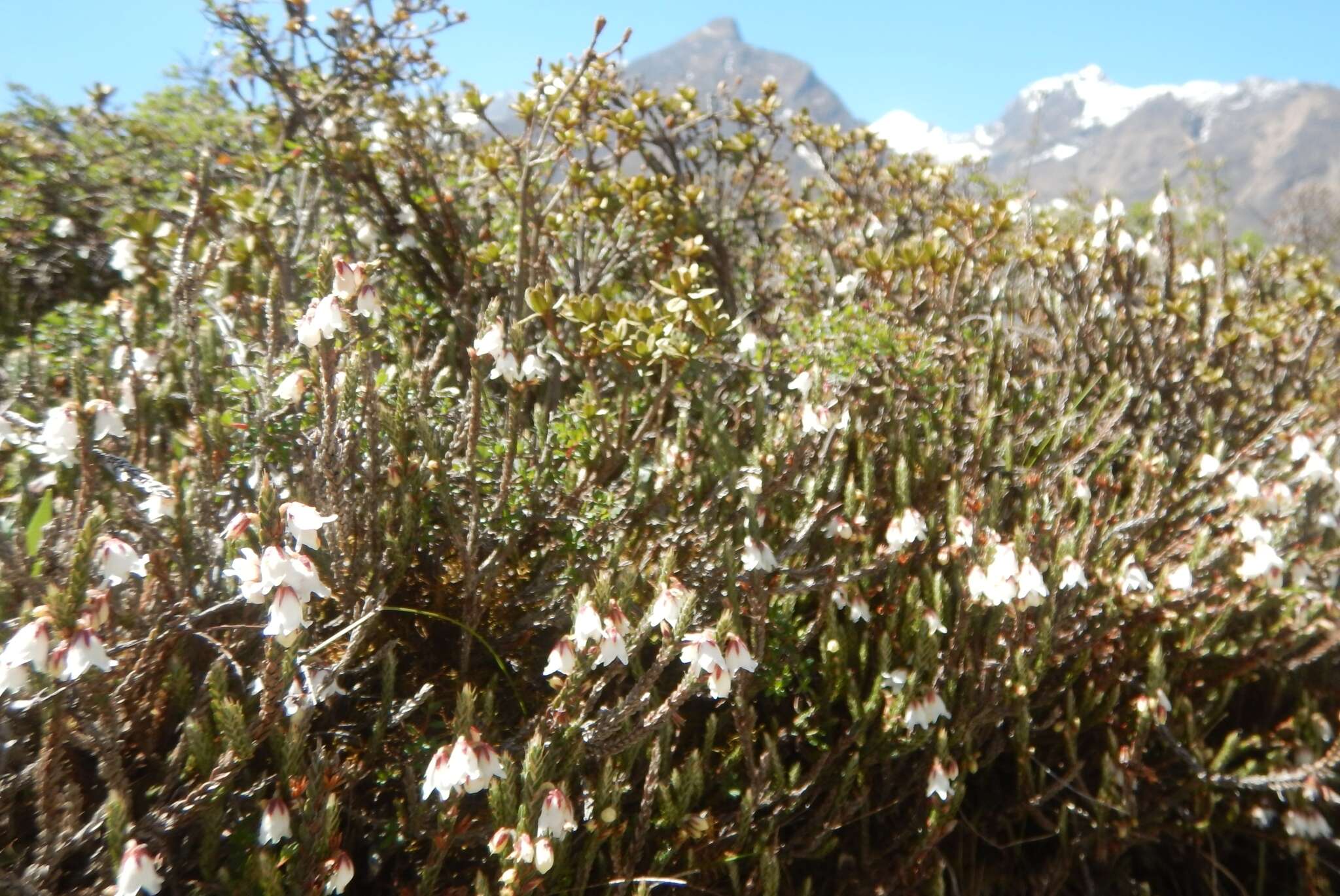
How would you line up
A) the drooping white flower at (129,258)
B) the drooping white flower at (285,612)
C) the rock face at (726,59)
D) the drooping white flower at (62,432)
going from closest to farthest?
the drooping white flower at (285,612) < the drooping white flower at (62,432) < the drooping white flower at (129,258) < the rock face at (726,59)

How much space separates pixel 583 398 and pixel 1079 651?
55.7 inches

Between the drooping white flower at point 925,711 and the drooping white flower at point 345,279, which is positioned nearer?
the drooping white flower at point 345,279

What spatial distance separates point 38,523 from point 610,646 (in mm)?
1353

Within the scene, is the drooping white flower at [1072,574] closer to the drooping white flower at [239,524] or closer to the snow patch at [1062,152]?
the drooping white flower at [239,524]

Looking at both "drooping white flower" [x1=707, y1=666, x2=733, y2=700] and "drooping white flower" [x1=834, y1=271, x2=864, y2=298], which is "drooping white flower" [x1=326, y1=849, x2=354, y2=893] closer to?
"drooping white flower" [x1=707, y1=666, x2=733, y2=700]

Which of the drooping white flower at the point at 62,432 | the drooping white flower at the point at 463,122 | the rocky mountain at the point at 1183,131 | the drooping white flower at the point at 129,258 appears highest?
the drooping white flower at the point at 463,122

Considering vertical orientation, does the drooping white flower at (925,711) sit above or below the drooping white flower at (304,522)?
below

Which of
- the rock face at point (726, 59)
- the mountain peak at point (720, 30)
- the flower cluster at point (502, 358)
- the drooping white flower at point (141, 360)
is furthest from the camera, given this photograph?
the mountain peak at point (720, 30)

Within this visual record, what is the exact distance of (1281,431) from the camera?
280cm

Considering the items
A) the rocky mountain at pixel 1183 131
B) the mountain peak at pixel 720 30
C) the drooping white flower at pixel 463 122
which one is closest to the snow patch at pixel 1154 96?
the rocky mountain at pixel 1183 131

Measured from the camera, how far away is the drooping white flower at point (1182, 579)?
2.29m

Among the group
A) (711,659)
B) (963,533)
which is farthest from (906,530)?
(711,659)

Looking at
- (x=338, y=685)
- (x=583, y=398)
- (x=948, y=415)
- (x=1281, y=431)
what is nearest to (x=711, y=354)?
(x=583, y=398)

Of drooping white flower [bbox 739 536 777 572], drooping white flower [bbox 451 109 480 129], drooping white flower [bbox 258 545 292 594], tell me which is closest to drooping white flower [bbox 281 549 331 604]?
drooping white flower [bbox 258 545 292 594]
